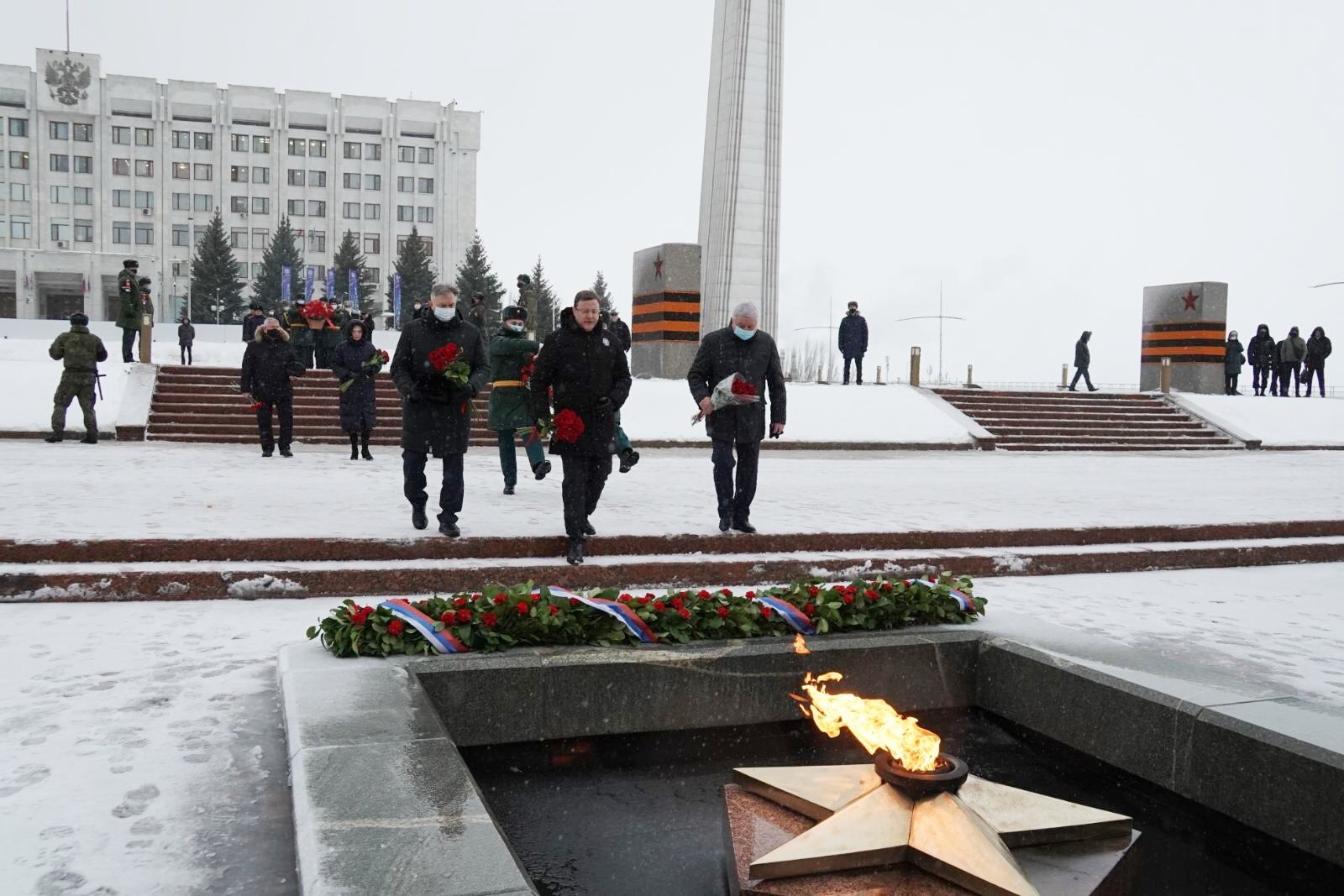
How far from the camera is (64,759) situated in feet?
11.8

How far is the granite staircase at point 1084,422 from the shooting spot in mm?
20109

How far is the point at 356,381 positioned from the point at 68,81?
76.0 m

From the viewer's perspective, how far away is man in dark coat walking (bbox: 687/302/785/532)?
306 inches

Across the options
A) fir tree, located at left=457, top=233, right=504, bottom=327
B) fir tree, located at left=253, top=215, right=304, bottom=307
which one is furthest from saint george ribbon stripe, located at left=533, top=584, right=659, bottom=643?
fir tree, located at left=253, top=215, right=304, bottom=307

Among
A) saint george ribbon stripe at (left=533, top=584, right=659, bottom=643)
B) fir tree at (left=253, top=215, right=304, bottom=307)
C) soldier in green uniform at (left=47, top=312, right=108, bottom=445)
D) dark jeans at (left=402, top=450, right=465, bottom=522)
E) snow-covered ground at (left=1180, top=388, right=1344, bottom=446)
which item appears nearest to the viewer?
saint george ribbon stripe at (left=533, top=584, right=659, bottom=643)

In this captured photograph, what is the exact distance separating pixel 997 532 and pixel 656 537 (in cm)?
→ 271

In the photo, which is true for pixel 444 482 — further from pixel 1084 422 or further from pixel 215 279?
pixel 215 279

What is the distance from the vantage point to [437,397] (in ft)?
23.9

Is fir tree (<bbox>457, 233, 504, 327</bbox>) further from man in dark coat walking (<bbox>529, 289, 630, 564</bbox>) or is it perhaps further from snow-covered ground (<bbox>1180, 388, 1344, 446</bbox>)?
man in dark coat walking (<bbox>529, 289, 630, 564</bbox>)

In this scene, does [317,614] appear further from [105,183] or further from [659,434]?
[105,183]

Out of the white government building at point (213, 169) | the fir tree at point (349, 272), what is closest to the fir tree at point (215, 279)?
the white government building at point (213, 169)

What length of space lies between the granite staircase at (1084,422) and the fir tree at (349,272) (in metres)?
55.0

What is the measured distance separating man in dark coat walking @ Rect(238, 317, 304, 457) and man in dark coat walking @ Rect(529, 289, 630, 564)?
23.1ft

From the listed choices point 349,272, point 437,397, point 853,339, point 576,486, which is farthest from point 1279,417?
point 349,272
